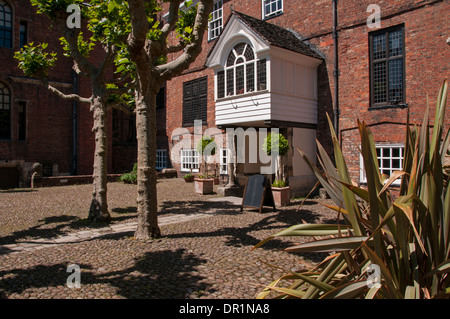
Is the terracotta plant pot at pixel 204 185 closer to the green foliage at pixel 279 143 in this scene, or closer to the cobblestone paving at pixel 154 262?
the green foliage at pixel 279 143

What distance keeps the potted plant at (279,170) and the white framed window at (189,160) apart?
7.78 meters

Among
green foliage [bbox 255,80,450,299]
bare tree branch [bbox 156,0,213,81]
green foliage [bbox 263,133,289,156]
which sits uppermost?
bare tree branch [bbox 156,0,213,81]

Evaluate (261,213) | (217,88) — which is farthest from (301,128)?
(261,213)

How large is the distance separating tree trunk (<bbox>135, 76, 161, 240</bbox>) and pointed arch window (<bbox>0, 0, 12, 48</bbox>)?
16.0 metres

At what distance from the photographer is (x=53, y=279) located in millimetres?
4527

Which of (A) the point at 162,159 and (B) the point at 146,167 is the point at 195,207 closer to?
(B) the point at 146,167

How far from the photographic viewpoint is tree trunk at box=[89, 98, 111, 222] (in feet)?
27.7

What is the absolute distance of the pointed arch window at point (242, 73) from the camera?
12164mm

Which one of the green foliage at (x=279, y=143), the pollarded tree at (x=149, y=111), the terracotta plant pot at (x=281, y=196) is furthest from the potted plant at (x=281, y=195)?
the pollarded tree at (x=149, y=111)

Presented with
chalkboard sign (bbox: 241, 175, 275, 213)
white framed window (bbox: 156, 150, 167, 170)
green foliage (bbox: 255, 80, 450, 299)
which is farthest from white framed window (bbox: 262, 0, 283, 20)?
green foliage (bbox: 255, 80, 450, 299)

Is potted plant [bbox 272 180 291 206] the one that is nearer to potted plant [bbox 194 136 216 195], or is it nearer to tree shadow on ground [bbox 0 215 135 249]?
potted plant [bbox 194 136 216 195]

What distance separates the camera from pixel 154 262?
529cm

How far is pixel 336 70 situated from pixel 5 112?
678 inches

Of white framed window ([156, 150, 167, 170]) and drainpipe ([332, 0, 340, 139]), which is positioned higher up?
drainpipe ([332, 0, 340, 139])
